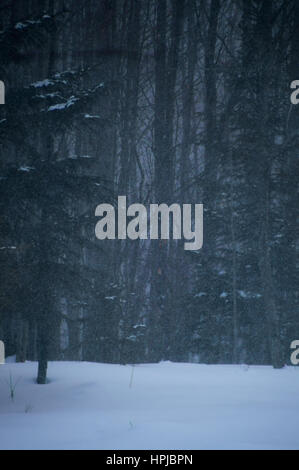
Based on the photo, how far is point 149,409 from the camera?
538 centimetres

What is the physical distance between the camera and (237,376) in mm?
8211

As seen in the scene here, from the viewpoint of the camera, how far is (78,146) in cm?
1722

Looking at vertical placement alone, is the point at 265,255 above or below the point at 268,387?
above

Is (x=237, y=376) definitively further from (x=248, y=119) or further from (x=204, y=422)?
(x=248, y=119)

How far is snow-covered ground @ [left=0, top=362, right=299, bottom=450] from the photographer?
12.7ft

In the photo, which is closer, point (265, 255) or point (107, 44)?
point (265, 255)

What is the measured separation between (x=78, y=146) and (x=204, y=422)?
14447mm

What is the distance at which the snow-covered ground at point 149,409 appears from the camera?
12.7ft

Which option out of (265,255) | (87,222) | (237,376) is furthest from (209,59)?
(237,376)

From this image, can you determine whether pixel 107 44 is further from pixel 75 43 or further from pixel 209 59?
pixel 209 59

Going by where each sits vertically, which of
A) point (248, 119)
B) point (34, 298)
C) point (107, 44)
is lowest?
point (34, 298)
